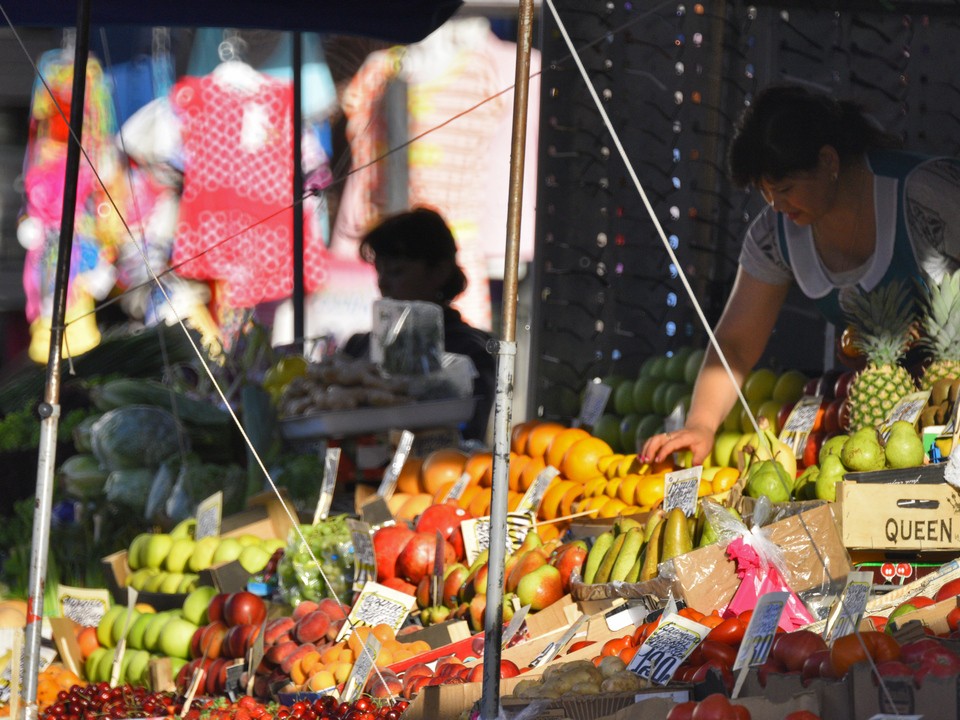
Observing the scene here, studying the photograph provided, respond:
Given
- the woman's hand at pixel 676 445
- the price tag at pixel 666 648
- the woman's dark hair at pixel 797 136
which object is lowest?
the price tag at pixel 666 648

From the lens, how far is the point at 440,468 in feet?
16.4

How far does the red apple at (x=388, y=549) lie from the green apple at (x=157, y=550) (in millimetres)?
1168

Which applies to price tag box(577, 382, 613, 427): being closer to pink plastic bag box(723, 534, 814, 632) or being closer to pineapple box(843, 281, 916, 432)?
pineapple box(843, 281, 916, 432)

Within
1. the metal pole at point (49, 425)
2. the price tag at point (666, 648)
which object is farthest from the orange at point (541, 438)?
the price tag at point (666, 648)

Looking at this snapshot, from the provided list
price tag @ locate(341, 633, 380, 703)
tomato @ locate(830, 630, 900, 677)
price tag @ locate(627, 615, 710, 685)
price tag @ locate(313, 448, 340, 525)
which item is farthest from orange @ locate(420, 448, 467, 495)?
tomato @ locate(830, 630, 900, 677)

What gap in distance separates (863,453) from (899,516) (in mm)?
306

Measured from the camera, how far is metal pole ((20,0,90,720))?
11.4 feet

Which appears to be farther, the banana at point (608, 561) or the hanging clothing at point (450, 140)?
the hanging clothing at point (450, 140)

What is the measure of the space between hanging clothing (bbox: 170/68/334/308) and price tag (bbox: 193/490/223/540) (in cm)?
255

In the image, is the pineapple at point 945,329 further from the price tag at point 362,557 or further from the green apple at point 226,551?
the green apple at point 226,551

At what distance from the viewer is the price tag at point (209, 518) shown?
488 centimetres

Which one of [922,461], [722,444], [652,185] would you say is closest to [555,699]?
[922,461]

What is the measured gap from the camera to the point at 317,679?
3.46m

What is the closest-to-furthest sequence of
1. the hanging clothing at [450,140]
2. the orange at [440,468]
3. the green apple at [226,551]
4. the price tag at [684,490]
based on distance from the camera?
the price tag at [684,490]
the green apple at [226,551]
the orange at [440,468]
the hanging clothing at [450,140]
